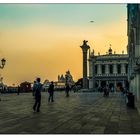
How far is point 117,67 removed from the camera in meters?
147

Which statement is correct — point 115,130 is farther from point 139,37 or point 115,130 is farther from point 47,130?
point 139,37

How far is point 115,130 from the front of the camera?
1319cm

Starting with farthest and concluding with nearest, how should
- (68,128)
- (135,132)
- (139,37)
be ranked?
(139,37) < (68,128) < (135,132)

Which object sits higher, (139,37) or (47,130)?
(139,37)

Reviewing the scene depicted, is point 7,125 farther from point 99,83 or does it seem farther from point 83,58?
point 99,83

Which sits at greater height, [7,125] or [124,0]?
[124,0]

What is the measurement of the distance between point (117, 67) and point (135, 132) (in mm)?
134825

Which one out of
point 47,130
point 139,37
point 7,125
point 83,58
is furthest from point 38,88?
point 83,58
